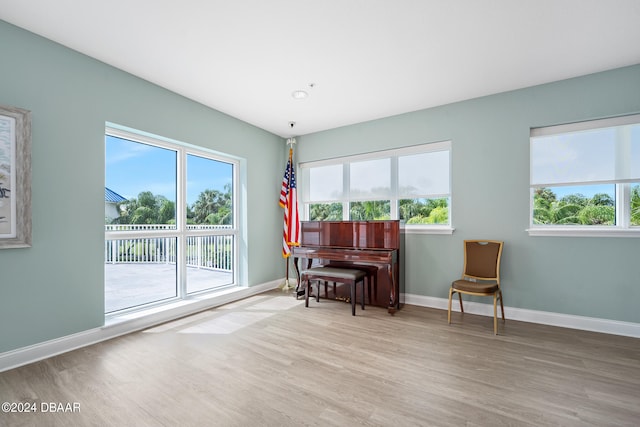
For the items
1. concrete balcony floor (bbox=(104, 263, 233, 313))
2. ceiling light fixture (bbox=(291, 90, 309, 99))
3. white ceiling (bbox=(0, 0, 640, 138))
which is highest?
white ceiling (bbox=(0, 0, 640, 138))

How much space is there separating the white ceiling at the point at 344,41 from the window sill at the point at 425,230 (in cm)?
163

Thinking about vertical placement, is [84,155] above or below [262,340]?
above

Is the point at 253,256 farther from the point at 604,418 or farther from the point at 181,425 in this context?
the point at 604,418

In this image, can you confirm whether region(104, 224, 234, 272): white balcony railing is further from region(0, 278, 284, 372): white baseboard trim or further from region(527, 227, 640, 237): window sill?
region(527, 227, 640, 237): window sill

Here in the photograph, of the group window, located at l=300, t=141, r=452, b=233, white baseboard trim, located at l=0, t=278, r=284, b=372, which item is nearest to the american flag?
window, located at l=300, t=141, r=452, b=233

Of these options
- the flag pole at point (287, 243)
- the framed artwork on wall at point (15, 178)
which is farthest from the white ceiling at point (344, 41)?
the flag pole at point (287, 243)

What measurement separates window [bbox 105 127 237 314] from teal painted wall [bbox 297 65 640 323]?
101 inches

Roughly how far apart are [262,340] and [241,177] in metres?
2.52

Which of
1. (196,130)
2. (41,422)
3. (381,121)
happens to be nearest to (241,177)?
(196,130)

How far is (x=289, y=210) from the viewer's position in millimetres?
4590

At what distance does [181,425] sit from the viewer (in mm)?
1585

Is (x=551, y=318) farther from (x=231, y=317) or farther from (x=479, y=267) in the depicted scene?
(x=231, y=317)

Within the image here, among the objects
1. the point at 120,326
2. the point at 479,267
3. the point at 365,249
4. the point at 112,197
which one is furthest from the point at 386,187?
the point at 120,326

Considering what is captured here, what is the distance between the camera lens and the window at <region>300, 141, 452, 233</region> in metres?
3.78
